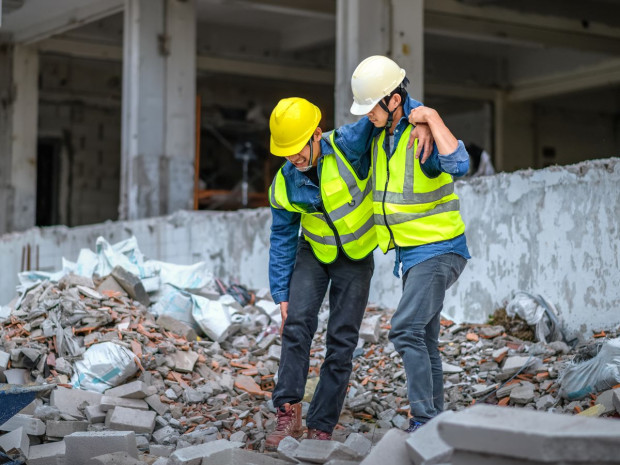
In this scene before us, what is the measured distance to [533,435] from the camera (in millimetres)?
2531

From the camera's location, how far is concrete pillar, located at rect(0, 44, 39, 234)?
14766mm

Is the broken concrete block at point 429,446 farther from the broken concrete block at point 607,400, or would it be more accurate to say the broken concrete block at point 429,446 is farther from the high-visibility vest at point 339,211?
the broken concrete block at point 607,400

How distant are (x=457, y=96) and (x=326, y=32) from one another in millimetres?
3851

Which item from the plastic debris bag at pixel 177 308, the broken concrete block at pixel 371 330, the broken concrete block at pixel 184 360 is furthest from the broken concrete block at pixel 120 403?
the broken concrete block at pixel 371 330

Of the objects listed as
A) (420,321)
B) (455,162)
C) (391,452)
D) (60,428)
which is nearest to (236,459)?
(391,452)

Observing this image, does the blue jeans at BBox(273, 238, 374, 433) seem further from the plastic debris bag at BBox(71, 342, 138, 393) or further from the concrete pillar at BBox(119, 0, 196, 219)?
the concrete pillar at BBox(119, 0, 196, 219)

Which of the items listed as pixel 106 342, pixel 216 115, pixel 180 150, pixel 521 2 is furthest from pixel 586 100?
pixel 106 342

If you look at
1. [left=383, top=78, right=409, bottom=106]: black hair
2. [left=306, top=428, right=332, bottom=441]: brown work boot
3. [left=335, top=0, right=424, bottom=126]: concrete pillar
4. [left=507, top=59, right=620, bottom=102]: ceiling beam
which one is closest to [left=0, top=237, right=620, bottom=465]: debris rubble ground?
[left=306, top=428, right=332, bottom=441]: brown work boot

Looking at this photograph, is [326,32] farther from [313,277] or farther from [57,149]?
[313,277]

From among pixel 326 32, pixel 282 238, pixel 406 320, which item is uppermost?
pixel 326 32

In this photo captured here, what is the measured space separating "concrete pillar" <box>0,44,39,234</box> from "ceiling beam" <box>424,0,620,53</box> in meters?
6.92

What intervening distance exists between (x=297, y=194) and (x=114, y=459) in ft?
5.07

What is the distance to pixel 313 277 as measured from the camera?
452cm

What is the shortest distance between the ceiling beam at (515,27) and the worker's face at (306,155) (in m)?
7.82
